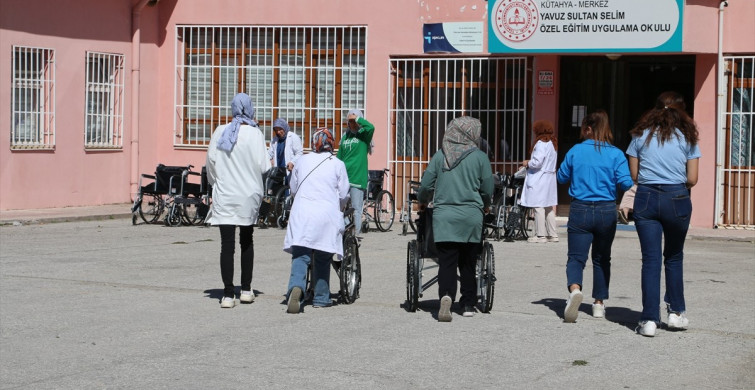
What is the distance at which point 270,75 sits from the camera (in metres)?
21.8

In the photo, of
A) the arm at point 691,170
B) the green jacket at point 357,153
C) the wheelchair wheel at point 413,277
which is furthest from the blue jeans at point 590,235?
the green jacket at point 357,153

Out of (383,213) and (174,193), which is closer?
(174,193)

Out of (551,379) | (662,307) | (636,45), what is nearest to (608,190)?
(662,307)

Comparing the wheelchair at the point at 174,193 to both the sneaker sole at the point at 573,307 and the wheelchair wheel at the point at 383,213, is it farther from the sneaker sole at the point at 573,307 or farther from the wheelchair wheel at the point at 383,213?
the sneaker sole at the point at 573,307

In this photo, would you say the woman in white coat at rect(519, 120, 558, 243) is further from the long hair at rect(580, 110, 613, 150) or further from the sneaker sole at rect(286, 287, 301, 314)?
the sneaker sole at rect(286, 287, 301, 314)

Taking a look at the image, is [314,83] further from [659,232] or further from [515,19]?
[659,232]

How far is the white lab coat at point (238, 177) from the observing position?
34.4 ft

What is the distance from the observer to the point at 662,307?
10.9 meters

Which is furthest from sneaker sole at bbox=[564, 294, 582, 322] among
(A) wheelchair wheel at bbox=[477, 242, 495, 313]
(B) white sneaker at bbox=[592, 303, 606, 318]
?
(A) wheelchair wheel at bbox=[477, 242, 495, 313]

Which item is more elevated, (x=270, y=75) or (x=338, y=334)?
(x=270, y=75)

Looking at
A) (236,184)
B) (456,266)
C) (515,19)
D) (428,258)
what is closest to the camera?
(456,266)

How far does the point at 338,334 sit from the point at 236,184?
2.03 metres

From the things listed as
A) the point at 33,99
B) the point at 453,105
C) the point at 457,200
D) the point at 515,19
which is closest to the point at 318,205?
the point at 457,200

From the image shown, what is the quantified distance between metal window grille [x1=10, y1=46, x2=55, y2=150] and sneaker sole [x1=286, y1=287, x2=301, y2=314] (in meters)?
10.9
